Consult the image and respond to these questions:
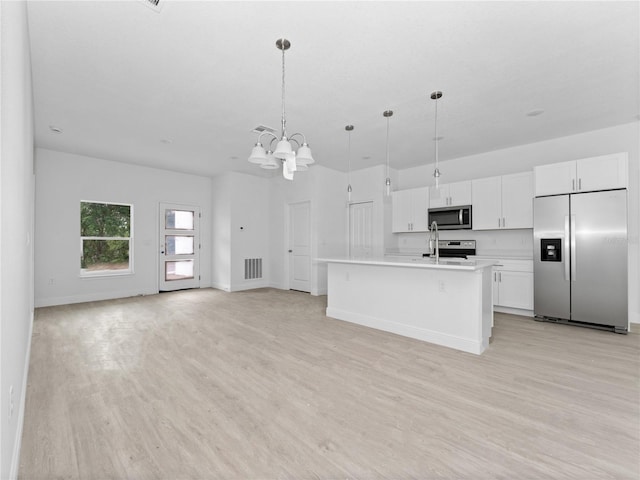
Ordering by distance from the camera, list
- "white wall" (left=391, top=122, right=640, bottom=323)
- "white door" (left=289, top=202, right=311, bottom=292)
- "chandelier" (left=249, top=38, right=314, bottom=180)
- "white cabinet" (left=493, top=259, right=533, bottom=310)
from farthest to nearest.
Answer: "white door" (left=289, top=202, right=311, bottom=292) → "white cabinet" (left=493, top=259, right=533, bottom=310) → "white wall" (left=391, top=122, right=640, bottom=323) → "chandelier" (left=249, top=38, right=314, bottom=180)

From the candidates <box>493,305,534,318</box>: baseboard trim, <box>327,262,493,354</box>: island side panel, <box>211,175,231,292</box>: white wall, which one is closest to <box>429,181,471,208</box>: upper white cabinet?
<box>493,305,534,318</box>: baseboard trim

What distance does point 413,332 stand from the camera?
3.49 m

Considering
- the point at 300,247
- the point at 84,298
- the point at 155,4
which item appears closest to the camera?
the point at 155,4

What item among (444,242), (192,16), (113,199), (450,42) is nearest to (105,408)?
(192,16)

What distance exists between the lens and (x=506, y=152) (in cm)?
518

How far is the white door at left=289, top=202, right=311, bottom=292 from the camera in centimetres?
668

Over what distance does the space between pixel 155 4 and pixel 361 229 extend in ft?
17.3

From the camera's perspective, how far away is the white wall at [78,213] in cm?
515

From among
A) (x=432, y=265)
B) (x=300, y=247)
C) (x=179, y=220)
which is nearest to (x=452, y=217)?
(x=432, y=265)

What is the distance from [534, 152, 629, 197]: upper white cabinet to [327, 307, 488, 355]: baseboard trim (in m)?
2.64

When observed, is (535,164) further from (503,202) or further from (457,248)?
(457,248)

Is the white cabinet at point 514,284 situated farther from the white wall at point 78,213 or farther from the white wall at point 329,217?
the white wall at point 78,213

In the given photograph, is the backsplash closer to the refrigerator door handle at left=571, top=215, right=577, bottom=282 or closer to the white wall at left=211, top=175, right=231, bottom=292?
the refrigerator door handle at left=571, top=215, right=577, bottom=282

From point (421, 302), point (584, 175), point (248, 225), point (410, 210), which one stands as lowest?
point (421, 302)
